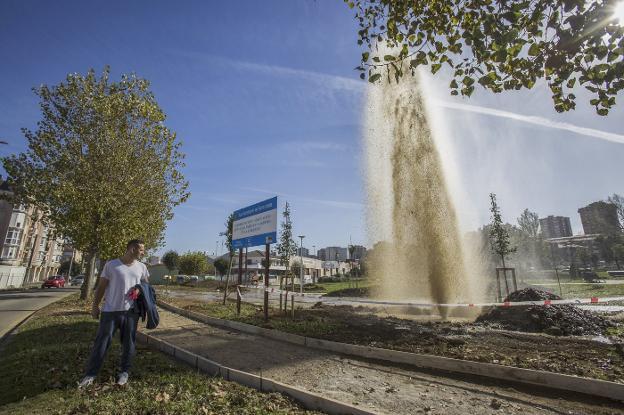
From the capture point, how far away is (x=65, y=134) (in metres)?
18.0

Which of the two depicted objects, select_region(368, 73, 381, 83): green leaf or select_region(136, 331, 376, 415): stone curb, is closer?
select_region(136, 331, 376, 415): stone curb

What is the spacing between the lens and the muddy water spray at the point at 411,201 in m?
19.7

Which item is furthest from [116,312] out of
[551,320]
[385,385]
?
[551,320]

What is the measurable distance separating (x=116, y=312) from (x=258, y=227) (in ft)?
27.0

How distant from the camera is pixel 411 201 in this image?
795 inches

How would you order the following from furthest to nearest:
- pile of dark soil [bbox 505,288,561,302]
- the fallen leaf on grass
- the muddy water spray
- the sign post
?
the muddy water spray → pile of dark soil [bbox 505,288,561,302] → the sign post → the fallen leaf on grass

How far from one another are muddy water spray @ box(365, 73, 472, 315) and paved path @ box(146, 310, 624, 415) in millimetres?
13450

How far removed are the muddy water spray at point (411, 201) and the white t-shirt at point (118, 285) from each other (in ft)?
55.8

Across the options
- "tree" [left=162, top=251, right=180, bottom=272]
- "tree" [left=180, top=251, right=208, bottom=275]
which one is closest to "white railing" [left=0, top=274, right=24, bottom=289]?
"tree" [left=162, top=251, right=180, bottom=272]

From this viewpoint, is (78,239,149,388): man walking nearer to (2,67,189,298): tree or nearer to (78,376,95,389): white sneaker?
(78,376,95,389): white sneaker

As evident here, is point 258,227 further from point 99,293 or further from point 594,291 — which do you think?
point 594,291

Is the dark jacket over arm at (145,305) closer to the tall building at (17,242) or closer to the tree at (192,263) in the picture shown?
the tree at (192,263)

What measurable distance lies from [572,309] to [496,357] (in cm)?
792

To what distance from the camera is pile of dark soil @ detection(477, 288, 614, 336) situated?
36.3ft
